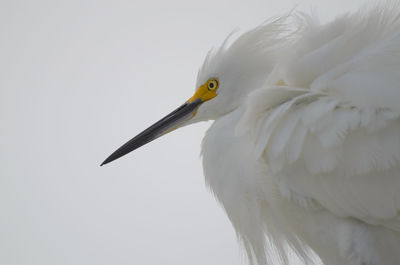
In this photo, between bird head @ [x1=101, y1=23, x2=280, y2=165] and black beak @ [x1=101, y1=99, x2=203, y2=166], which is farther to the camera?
black beak @ [x1=101, y1=99, x2=203, y2=166]

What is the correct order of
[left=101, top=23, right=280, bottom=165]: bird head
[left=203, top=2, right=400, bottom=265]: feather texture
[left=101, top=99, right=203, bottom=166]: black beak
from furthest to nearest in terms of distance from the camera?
[left=101, top=99, right=203, bottom=166]: black beak < [left=101, top=23, right=280, bottom=165]: bird head < [left=203, top=2, right=400, bottom=265]: feather texture

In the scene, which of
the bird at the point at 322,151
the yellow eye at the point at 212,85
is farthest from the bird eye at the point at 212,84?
the bird at the point at 322,151

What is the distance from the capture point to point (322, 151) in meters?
1.05

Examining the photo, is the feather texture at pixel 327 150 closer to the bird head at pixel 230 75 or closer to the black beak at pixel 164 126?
the bird head at pixel 230 75

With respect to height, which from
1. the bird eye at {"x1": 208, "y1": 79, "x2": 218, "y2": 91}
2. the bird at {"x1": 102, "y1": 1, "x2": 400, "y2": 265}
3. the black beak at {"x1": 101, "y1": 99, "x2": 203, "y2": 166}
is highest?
the bird eye at {"x1": 208, "y1": 79, "x2": 218, "y2": 91}

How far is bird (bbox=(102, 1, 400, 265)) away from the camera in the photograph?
102cm

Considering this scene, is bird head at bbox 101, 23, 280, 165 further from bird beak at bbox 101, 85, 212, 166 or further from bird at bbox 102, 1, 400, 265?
bird at bbox 102, 1, 400, 265

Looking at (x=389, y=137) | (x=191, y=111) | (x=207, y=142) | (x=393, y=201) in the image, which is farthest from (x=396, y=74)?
(x=191, y=111)

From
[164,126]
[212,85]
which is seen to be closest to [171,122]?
[164,126]

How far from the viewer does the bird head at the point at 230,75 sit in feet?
5.16

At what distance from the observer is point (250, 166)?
120cm

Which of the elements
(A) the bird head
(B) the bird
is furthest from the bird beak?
(B) the bird

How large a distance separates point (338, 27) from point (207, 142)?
55cm

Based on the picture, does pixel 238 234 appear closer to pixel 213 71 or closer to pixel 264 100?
pixel 264 100
